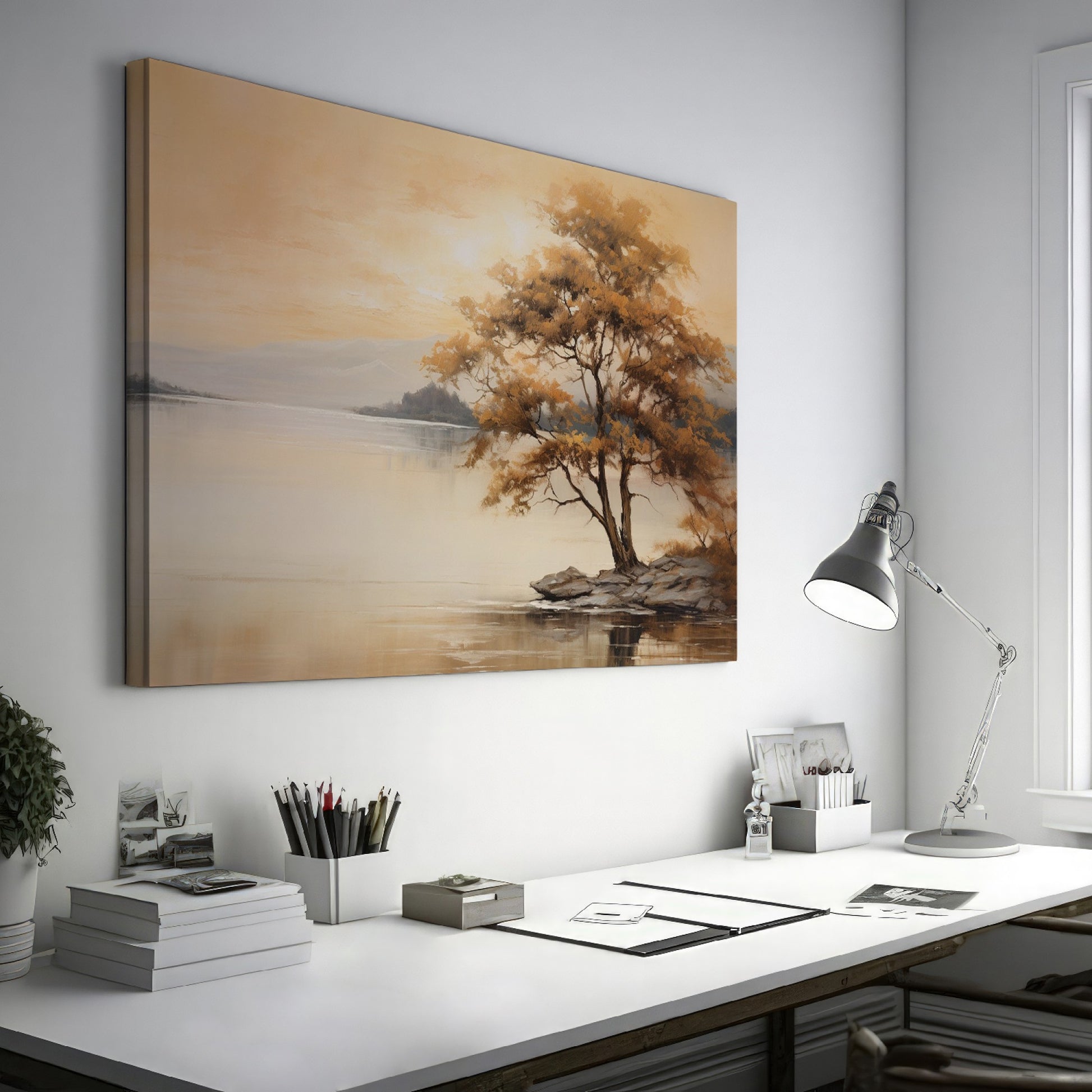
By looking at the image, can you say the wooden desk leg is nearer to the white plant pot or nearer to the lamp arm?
the lamp arm

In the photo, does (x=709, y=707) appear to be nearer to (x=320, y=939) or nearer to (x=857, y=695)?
(x=857, y=695)

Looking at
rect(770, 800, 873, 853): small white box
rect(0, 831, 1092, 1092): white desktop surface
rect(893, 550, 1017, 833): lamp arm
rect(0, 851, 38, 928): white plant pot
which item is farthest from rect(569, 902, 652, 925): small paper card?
rect(893, 550, 1017, 833): lamp arm

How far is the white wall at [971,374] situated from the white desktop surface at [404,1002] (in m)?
1.02

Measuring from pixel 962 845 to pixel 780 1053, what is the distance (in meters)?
0.60

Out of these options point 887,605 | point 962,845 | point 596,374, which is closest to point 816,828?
point 962,845

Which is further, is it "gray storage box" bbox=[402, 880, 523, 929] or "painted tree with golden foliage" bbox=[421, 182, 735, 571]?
"painted tree with golden foliage" bbox=[421, 182, 735, 571]

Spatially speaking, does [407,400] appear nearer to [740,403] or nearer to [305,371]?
[305,371]

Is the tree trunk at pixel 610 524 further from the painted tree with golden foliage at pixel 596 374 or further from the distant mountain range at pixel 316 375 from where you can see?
the distant mountain range at pixel 316 375

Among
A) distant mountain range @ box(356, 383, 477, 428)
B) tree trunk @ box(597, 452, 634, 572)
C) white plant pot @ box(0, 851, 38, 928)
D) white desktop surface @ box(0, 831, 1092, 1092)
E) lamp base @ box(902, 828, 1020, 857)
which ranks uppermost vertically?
distant mountain range @ box(356, 383, 477, 428)

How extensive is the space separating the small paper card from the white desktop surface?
0.27ft

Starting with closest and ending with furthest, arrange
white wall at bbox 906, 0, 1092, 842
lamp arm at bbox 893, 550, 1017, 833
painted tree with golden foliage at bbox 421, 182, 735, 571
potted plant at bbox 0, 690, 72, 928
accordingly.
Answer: potted plant at bbox 0, 690, 72, 928, painted tree with golden foliage at bbox 421, 182, 735, 571, lamp arm at bbox 893, 550, 1017, 833, white wall at bbox 906, 0, 1092, 842

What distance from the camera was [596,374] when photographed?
265cm

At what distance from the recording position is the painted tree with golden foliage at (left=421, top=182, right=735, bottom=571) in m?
2.49

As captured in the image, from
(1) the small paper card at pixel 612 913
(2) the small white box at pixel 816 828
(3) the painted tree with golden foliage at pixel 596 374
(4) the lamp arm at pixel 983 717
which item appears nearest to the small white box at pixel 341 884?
(1) the small paper card at pixel 612 913
